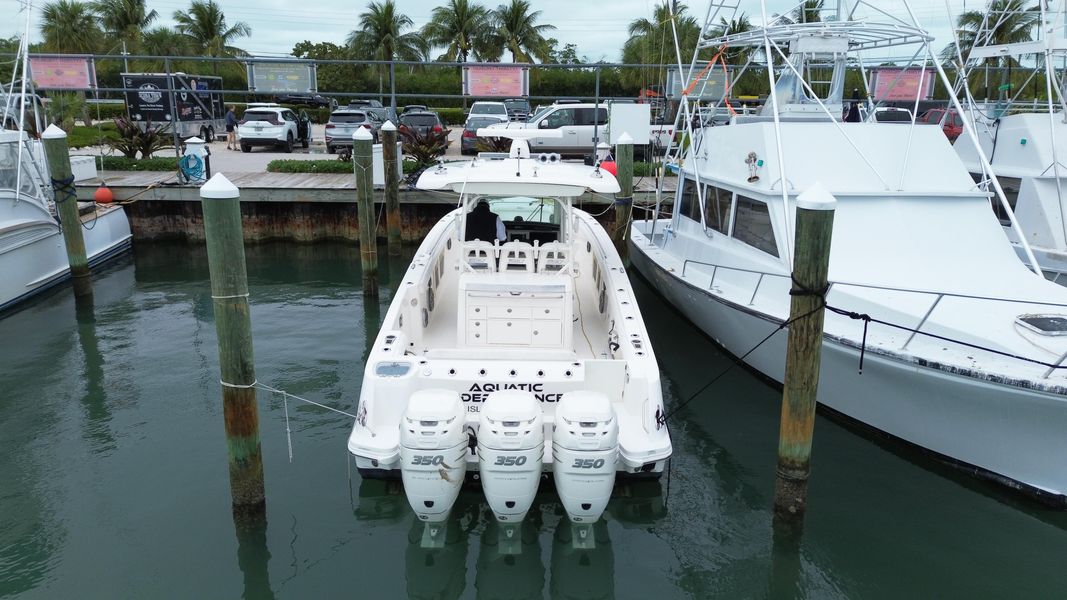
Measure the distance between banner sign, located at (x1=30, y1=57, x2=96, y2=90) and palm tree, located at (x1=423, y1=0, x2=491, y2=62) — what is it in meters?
24.6

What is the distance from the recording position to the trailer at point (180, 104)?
20.5 m

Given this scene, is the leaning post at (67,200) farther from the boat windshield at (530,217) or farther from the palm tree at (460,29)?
the palm tree at (460,29)

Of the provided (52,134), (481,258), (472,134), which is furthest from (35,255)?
(472,134)

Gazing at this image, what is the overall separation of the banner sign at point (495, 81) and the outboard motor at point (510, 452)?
471 inches

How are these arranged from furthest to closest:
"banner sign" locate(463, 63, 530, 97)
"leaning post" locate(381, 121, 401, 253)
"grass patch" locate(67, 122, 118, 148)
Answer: "grass patch" locate(67, 122, 118, 148), "banner sign" locate(463, 63, 530, 97), "leaning post" locate(381, 121, 401, 253)

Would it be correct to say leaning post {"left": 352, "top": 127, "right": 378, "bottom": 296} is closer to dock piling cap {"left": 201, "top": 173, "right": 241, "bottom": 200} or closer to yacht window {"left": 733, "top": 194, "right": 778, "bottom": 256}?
yacht window {"left": 733, "top": 194, "right": 778, "bottom": 256}

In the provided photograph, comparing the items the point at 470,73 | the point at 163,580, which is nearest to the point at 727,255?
the point at 163,580

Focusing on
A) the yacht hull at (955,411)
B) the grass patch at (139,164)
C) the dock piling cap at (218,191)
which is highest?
the dock piling cap at (218,191)

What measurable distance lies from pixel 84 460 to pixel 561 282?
172 inches

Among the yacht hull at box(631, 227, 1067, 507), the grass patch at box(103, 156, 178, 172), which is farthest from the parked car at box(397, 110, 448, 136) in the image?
the yacht hull at box(631, 227, 1067, 507)

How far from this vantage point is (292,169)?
16656mm

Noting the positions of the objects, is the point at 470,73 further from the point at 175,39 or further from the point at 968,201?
the point at 175,39

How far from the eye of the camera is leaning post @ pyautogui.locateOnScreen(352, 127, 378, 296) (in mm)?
10969

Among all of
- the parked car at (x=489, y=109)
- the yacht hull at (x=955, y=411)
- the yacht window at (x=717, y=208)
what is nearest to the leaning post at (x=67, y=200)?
the yacht window at (x=717, y=208)
